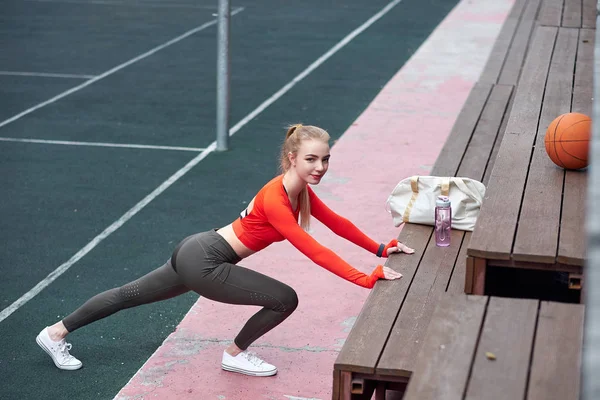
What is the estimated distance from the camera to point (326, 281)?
7266mm

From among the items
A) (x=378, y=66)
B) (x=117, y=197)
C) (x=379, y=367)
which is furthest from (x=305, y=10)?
(x=379, y=367)

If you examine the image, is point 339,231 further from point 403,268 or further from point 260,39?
point 260,39

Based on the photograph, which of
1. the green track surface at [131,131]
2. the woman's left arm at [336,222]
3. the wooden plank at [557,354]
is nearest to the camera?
the wooden plank at [557,354]

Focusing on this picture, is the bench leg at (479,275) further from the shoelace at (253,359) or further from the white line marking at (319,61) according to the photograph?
the white line marking at (319,61)

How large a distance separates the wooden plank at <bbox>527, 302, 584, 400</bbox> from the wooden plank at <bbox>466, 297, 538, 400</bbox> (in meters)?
A: 0.04

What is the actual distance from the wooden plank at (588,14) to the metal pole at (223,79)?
15.2 feet

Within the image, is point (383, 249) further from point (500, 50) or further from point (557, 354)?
point (500, 50)

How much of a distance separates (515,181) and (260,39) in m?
13.1

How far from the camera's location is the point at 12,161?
1063 cm

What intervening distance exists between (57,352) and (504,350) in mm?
3156

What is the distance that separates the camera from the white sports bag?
6070 mm

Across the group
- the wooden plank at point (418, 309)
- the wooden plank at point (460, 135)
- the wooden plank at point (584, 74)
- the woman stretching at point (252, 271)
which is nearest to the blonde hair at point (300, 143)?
the woman stretching at point (252, 271)

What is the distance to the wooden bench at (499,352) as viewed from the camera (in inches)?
137

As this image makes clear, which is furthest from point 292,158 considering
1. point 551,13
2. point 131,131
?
point 551,13
